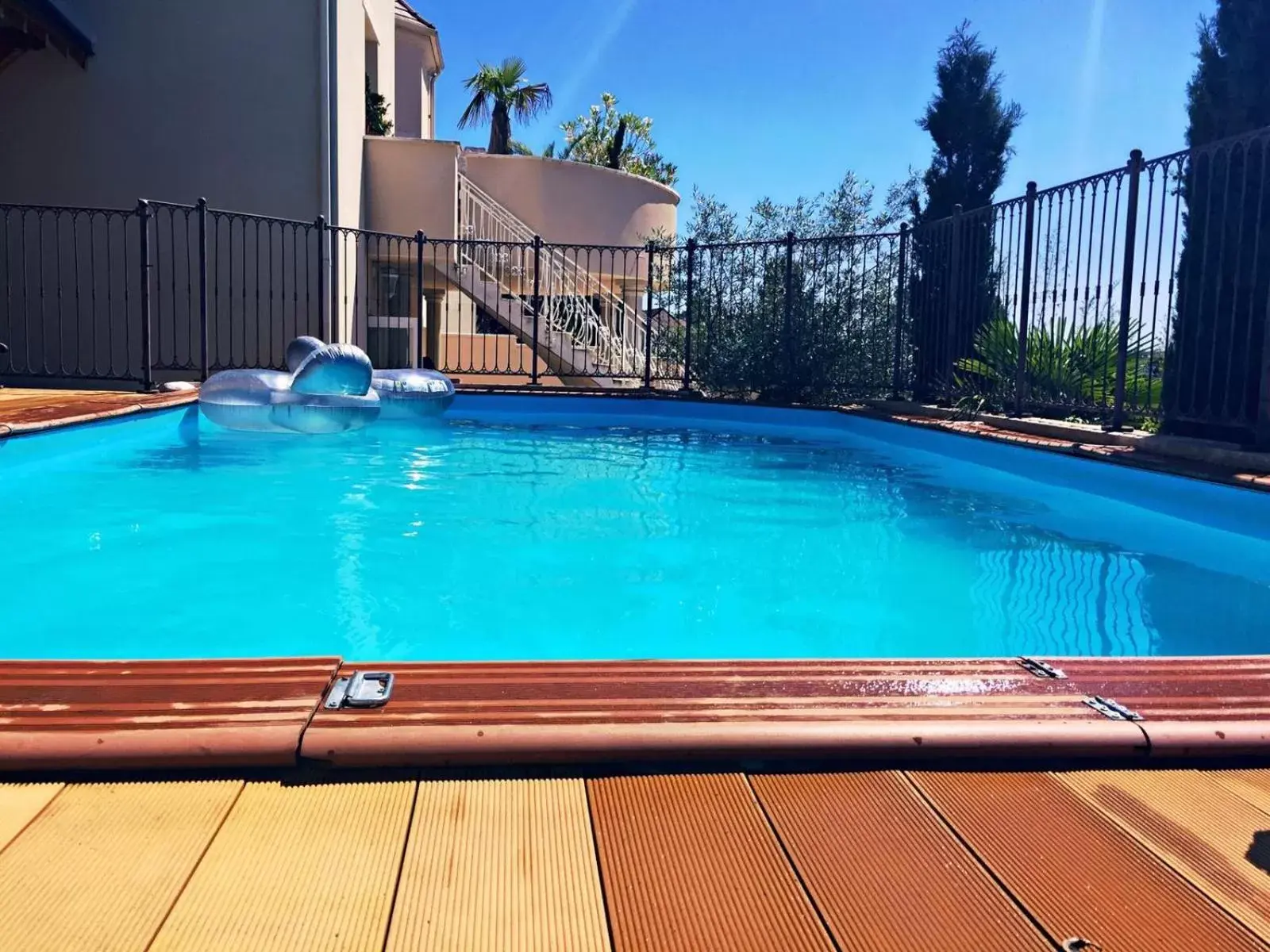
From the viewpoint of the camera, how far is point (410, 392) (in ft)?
31.1

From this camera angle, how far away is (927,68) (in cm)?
1330

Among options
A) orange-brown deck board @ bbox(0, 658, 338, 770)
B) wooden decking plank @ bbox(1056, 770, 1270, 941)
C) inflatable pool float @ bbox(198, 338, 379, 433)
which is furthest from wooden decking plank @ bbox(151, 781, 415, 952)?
inflatable pool float @ bbox(198, 338, 379, 433)

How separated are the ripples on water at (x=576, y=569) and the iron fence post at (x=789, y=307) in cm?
482

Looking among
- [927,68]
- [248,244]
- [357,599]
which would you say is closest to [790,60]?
[927,68]

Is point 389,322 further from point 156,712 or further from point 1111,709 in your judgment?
point 1111,709

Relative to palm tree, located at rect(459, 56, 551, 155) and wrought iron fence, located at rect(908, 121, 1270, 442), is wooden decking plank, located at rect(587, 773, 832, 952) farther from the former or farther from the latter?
palm tree, located at rect(459, 56, 551, 155)

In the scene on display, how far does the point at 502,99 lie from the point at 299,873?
27.8 m

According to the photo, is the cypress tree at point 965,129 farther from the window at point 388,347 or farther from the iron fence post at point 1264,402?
the window at point 388,347

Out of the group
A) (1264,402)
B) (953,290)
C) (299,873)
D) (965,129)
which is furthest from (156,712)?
(965,129)

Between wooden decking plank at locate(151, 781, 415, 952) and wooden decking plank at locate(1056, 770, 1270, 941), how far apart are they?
1.05 meters

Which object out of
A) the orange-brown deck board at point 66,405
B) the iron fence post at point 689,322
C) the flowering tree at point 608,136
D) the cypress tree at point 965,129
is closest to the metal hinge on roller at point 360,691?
the orange-brown deck board at point 66,405

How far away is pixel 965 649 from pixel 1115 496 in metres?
3.33

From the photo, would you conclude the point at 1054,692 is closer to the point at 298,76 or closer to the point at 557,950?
the point at 557,950

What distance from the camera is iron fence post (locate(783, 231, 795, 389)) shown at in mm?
11281
